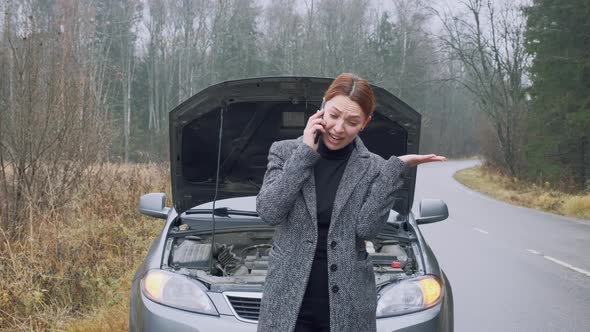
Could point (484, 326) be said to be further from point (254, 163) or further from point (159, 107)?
point (159, 107)

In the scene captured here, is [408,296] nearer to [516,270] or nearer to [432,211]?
[432,211]

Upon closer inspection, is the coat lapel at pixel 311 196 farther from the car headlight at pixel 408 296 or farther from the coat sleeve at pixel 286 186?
the car headlight at pixel 408 296

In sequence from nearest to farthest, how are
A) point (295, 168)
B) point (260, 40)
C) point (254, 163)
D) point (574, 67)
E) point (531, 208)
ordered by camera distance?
point (295, 168)
point (254, 163)
point (531, 208)
point (574, 67)
point (260, 40)

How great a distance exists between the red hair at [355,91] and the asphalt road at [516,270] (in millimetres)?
3552

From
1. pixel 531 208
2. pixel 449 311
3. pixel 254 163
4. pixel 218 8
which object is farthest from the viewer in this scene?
pixel 218 8

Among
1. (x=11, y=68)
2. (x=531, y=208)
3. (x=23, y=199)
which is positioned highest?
(x=11, y=68)

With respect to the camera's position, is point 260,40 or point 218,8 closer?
point 218,8

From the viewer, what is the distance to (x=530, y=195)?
69.1ft

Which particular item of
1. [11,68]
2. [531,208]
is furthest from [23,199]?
[531,208]

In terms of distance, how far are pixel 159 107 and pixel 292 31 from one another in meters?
10.7

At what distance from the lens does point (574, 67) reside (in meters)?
20.0

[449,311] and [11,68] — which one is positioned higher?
[11,68]

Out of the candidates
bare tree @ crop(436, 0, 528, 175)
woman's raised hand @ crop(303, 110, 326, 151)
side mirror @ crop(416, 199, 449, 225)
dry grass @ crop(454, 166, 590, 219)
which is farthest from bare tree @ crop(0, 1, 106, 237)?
bare tree @ crop(436, 0, 528, 175)

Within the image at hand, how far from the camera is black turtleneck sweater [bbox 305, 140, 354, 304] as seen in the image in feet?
7.50
